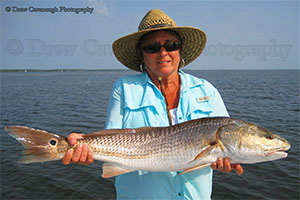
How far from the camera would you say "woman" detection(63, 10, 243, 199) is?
3047 mm

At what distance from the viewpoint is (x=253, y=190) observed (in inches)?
293

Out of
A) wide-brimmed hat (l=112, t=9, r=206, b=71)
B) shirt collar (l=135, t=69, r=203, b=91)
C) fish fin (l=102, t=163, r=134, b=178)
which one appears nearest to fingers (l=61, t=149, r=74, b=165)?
fish fin (l=102, t=163, r=134, b=178)

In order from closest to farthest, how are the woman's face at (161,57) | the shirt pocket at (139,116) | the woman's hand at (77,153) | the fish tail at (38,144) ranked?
the fish tail at (38,144), the woman's hand at (77,153), the shirt pocket at (139,116), the woman's face at (161,57)

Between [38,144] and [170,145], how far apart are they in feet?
5.63

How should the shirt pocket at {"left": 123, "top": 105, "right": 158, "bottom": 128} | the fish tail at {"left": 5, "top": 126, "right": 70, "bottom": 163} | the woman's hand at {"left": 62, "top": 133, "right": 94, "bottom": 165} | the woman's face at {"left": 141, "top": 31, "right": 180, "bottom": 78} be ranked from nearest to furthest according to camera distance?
the fish tail at {"left": 5, "top": 126, "right": 70, "bottom": 163} < the woman's hand at {"left": 62, "top": 133, "right": 94, "bottom": 165} < the shirt pocket at {"left": 123, "top": 105, "right": 158, "bottom": 128} < the woman's face at {"left": 141, "top": 31, "right": 180, "bottom": 78}

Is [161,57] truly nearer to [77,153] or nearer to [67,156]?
[77,153]

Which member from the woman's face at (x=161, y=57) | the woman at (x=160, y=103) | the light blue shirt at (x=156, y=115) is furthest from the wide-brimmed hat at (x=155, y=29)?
the light blue shirt at (x=156, y=115)

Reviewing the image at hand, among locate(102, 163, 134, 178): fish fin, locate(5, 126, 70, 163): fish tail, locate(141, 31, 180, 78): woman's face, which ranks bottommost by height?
locate(102, 163, 134, 178): fish fin

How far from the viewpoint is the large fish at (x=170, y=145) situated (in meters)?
2.97

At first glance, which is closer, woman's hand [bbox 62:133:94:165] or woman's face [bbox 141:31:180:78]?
woman's hand [bbox 62:133:94:165]

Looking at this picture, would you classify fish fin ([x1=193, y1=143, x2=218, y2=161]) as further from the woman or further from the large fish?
the woman

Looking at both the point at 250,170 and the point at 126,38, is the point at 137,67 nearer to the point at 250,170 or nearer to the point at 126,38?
the point at 126,38

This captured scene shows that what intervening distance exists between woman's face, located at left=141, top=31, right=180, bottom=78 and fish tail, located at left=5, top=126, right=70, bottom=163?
1.63 metres

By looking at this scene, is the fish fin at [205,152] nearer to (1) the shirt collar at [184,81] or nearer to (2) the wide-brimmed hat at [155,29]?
(1) the shirt collar at [184,81]
